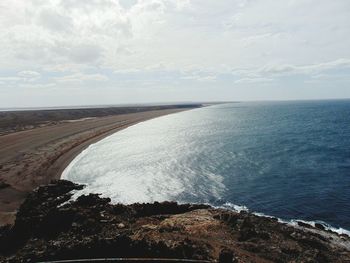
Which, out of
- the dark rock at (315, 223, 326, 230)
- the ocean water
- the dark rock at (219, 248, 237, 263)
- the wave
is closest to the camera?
the dark rock at (219, 248, 237, 263)

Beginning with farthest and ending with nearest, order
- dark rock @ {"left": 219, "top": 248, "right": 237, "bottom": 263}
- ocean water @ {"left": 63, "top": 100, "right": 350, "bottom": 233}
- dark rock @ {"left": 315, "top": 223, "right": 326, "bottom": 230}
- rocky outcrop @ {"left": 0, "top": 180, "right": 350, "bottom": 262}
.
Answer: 1. ocean water @ {"left": 63, "top": 100, "right": 350, "bottom": 233}
2. dark rock @ {"left": 315, "top": 223, "right": 326, "bottom": 230}
3. rocky outcrop @ {"left": 0, "top": 180, "right": 350, "bottom": 262}
4. dark rock @ {"left": 219, "top": 248, "right": 237, "bottom": 263}

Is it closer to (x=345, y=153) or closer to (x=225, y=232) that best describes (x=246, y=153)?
(x=345, y=153)

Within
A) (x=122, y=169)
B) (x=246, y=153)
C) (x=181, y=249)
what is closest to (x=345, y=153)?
(x=246, y=153)

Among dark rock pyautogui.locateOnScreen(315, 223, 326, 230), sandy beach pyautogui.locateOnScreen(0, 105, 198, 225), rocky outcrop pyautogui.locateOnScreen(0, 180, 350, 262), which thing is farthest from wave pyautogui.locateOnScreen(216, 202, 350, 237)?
sandy beach pyautogui.locateOnScreen(0, 105, 198, 225)

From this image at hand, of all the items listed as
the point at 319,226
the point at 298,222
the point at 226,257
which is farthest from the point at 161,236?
the point at 319,226

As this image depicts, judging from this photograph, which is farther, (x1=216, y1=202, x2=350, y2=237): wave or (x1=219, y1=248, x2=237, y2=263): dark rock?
(x1=216, y1=202, x2=350, y2=237): wave

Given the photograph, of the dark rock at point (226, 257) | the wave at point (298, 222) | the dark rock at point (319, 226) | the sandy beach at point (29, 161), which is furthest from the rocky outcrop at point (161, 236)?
the sandy beach at point (29, 161)

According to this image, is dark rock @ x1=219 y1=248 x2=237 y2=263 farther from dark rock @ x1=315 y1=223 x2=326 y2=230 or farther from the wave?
dark rock @ x1=315 y1=223 x2=326 y2=230

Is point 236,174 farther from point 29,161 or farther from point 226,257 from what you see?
point 29,161

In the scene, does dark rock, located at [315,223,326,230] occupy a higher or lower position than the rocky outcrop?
lower
